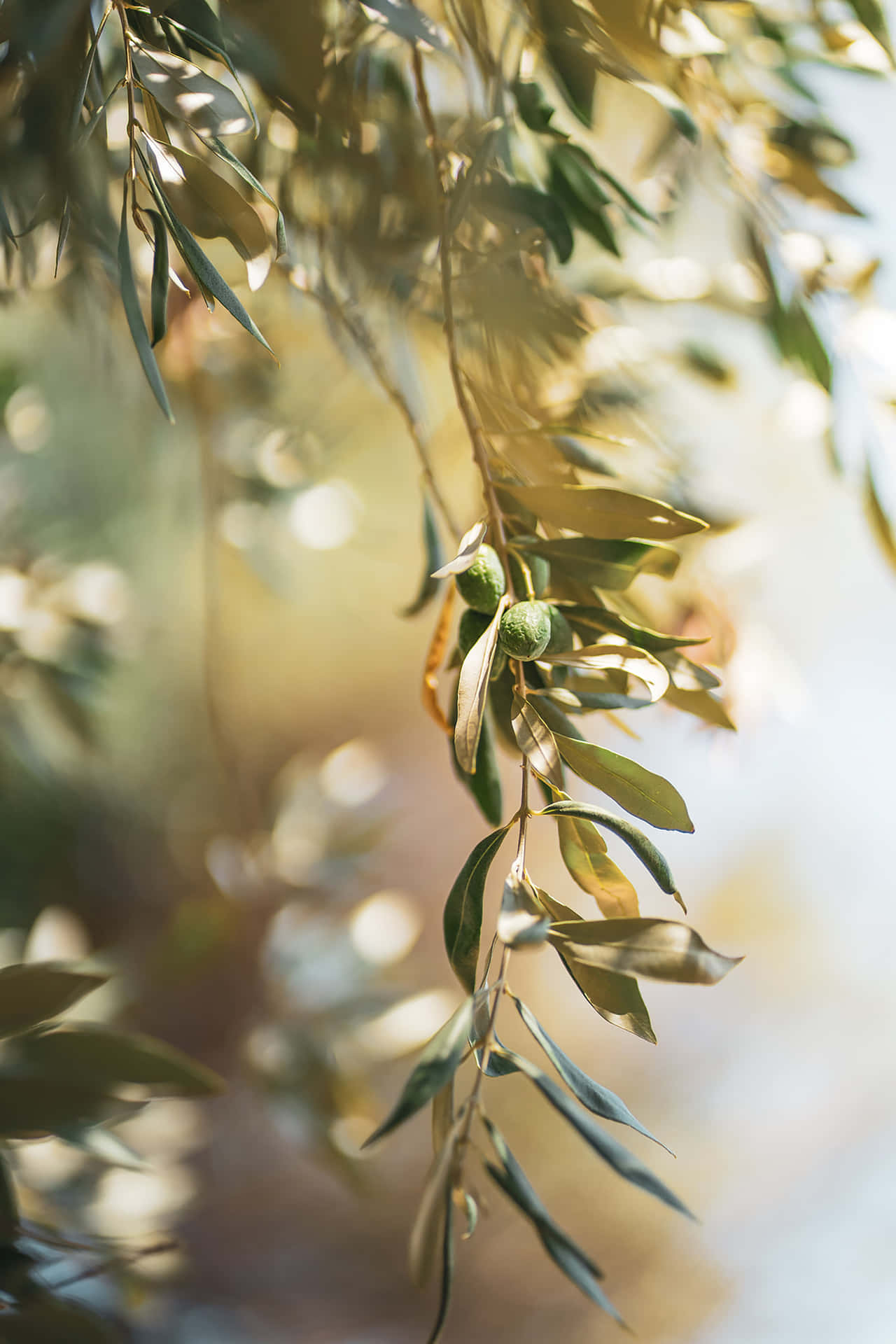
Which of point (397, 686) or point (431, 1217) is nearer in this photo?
point (431, 1217)

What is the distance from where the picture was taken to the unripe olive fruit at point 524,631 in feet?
0.65

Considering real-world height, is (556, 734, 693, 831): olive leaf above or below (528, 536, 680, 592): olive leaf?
below

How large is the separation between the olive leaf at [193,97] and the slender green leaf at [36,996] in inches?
8.5

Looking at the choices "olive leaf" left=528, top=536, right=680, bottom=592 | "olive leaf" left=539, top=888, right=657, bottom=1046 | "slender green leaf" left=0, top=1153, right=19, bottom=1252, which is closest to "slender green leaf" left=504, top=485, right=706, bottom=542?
"olive leaf" left=528, top=536, right=680, bottom=592

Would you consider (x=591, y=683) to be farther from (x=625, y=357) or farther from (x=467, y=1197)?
(x=625, y=357)

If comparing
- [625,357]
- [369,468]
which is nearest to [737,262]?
[625,357]

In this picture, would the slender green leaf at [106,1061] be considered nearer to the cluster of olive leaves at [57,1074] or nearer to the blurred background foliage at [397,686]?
the cluster of olive leaves at [57,1074]

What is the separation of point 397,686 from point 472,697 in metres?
0.51

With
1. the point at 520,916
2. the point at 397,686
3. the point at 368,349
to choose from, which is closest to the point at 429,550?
the point at 368,349

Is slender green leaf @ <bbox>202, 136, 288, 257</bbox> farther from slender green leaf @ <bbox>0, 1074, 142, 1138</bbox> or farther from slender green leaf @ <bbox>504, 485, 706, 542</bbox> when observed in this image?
slender green leaf @ <bbox>0, 1074, 142, 1138</bbox>

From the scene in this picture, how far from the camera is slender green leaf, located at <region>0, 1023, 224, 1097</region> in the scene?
0.21m

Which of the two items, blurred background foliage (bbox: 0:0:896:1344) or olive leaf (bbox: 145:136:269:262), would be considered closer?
olive leaf (bbox: 145:136:269:262)

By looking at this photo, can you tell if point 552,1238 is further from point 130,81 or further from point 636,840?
point 130,81

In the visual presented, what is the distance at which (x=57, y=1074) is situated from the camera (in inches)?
8.7
